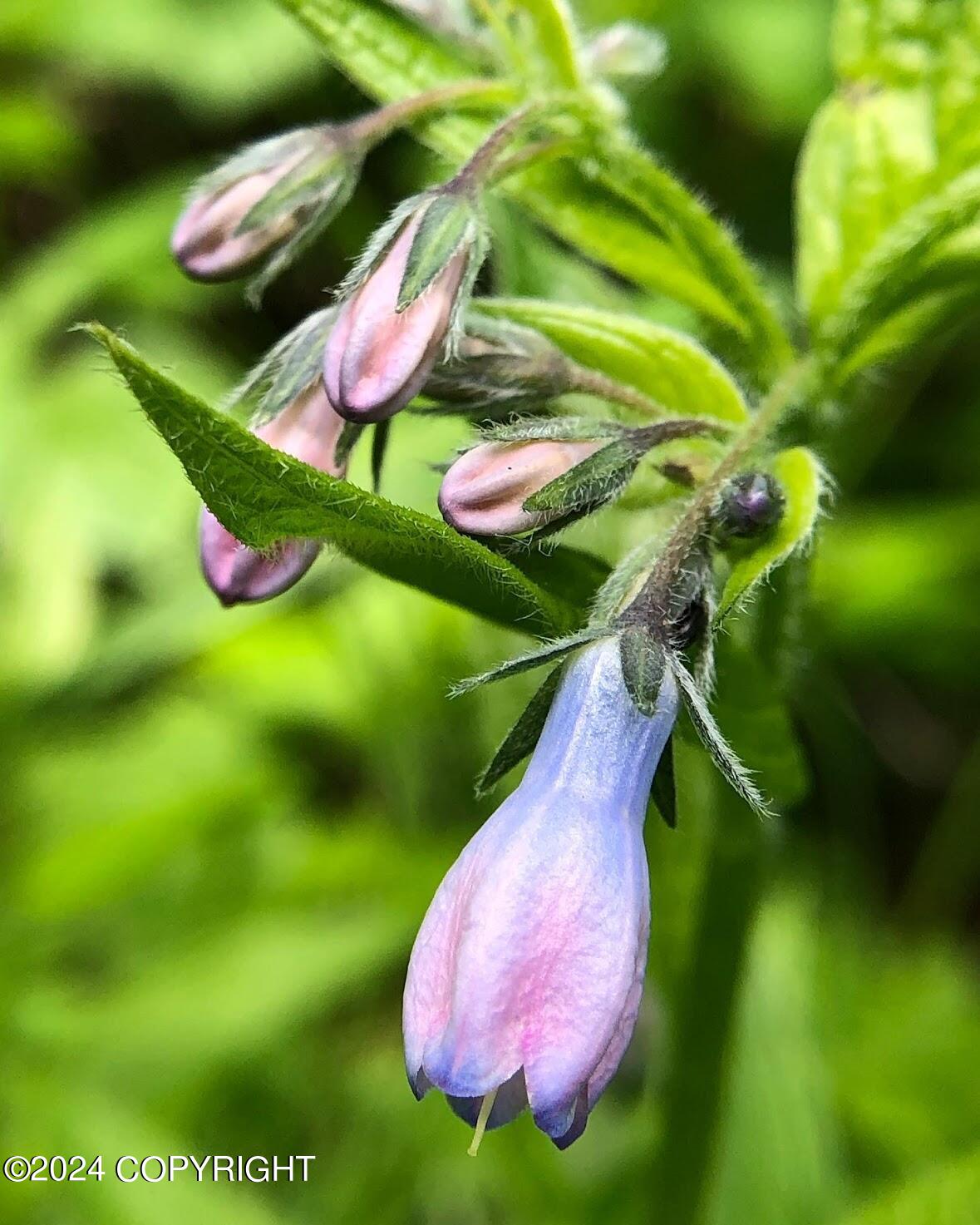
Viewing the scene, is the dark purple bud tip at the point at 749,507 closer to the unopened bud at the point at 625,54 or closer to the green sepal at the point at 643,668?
the green sepal at the point at 643,668

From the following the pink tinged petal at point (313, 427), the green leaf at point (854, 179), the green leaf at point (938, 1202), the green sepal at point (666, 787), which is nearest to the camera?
the green sepal at point (666, 787)

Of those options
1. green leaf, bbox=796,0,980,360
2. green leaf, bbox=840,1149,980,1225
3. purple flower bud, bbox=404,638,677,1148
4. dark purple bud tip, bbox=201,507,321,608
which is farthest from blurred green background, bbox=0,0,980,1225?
dark purple bud tip, bbox=201,507,321,608

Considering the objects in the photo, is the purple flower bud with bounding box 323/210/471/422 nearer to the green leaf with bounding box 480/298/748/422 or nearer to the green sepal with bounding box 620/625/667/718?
the green leaf with bounding box 480/298/748/422

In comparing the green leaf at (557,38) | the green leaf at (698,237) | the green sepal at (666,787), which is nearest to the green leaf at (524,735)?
the green sepal at (666,787)

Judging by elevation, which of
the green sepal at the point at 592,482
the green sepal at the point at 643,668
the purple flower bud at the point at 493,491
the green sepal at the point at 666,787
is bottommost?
the green sepal at the point at 666,787

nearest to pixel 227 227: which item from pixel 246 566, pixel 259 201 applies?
pixel 259 201

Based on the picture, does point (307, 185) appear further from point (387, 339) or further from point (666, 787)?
point (666, 787)

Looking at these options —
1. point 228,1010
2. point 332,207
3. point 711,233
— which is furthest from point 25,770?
point 711,233
